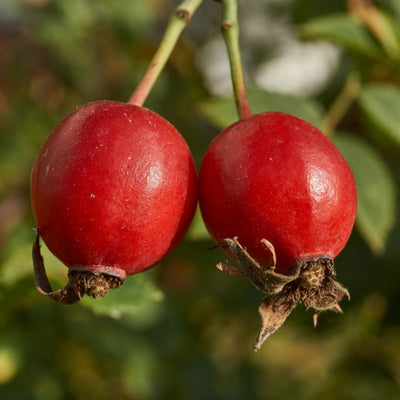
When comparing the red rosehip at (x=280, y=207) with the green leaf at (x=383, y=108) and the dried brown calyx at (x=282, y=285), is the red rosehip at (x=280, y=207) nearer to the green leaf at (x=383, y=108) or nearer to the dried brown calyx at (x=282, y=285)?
the dried brown calyx at (x=282, y=285)

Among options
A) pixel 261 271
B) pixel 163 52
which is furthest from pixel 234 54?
pixel 261 271

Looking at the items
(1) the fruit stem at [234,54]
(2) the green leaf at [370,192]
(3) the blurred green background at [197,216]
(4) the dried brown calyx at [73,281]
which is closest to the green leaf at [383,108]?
(3) the blurred green background at [197,216]

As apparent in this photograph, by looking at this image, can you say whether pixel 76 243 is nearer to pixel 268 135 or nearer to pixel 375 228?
pixel 268 135

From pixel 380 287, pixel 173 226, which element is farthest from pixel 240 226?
pixel 380 287

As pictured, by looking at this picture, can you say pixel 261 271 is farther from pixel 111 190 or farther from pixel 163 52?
pixel 163 52

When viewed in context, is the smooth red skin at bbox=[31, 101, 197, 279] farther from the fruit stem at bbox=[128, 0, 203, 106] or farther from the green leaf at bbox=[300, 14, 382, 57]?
the green leaf at bbox=[300, 14, 382, 57]

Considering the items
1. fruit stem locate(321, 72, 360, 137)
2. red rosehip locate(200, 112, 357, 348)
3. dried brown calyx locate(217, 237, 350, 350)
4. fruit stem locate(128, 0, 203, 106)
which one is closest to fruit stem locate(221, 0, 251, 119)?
fruit stem locate(128, 0, 203, 106)
